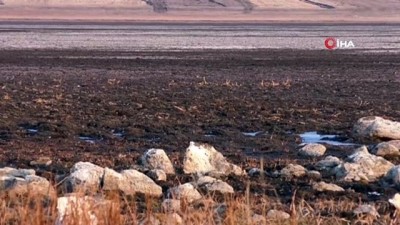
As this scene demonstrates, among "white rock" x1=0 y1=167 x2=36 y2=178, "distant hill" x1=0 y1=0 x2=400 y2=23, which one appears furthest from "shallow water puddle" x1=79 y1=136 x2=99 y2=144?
"distant hill" x1=0 y1=0 x2=400 y2=23

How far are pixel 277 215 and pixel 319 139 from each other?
788 cm

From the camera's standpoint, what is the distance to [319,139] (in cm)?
1700

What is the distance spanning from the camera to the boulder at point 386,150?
47.3ft

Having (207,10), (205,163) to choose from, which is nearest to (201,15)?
(207,10)

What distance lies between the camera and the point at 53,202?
8328 mm

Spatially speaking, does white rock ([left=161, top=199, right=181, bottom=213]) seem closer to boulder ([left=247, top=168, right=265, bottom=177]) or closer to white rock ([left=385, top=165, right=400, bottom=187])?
boulder ([left=247, top=168, right=265, bottom=177])

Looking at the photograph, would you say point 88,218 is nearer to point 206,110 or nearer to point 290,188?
point 290,188

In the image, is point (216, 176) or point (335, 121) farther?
point (335, 121)

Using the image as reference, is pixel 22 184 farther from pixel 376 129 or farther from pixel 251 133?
pixel 376 129

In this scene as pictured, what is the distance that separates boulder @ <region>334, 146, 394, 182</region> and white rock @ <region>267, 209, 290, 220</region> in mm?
3092

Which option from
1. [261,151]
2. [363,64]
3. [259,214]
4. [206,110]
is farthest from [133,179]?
[363,64]

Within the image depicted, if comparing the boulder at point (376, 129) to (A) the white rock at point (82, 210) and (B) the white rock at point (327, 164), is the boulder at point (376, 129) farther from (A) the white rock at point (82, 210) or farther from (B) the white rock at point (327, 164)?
(A) the white rock at point (82, 210)

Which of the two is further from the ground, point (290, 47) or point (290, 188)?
point (290, 188)

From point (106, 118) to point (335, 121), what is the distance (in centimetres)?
428
